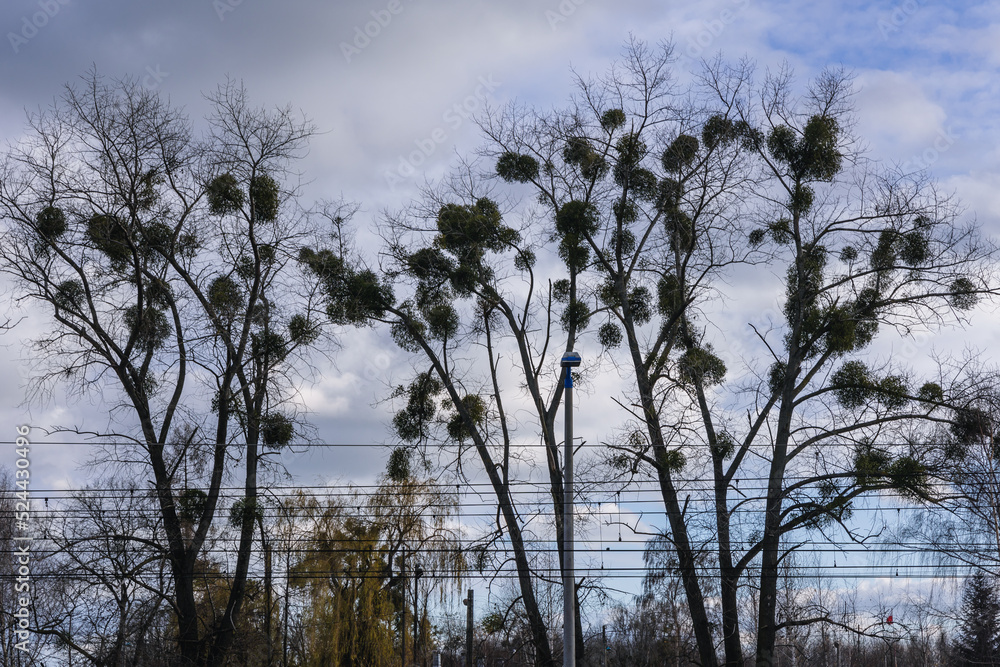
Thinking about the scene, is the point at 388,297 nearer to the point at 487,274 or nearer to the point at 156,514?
the point at 487,274

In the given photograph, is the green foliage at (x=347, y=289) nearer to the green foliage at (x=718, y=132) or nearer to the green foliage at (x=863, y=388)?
the green foliage at (x=718, y=132)

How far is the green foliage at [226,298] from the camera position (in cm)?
1412

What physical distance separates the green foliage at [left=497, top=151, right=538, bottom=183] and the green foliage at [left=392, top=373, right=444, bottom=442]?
3.83m

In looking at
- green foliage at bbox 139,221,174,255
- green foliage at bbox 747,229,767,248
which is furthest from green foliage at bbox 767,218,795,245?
green foliage at bbox 139,221,174,255

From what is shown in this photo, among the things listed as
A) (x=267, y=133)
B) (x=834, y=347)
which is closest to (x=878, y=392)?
(x=834, y=347)

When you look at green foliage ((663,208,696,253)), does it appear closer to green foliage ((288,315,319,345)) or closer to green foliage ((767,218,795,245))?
green foliage ((767,218,795,245))

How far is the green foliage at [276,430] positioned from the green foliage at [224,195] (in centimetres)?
349

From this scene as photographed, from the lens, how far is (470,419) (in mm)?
14281

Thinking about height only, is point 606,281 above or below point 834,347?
above

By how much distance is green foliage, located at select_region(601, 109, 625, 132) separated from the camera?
586 inches

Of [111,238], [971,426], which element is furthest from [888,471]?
[111,238]

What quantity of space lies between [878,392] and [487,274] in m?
6.61

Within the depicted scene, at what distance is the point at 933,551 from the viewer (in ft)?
42.6

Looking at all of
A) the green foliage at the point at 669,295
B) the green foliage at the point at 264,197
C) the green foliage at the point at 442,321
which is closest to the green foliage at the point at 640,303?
the green foliage at the point at 669,295
